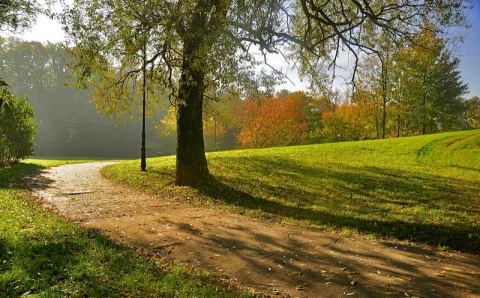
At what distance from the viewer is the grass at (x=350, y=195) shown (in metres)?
8.61

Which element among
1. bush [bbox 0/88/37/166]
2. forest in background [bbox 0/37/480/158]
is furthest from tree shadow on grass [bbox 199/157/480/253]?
bush [bbox 0/88/37/166]

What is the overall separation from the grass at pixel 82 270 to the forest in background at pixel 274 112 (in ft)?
37.2

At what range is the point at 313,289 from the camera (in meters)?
4.90

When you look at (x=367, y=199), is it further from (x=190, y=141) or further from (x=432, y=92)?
(x=432, y=92)

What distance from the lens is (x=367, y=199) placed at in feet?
39.6

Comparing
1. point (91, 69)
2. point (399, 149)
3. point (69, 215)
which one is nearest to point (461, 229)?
point (69, 215)

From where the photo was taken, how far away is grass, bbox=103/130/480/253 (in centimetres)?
861

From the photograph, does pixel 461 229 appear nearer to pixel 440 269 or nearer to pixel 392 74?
pixel 440 269

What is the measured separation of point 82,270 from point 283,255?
3.50 meters

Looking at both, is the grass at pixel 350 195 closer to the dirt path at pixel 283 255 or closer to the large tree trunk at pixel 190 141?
the large tree trunk at pixel 190 141

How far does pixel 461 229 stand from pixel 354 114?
123 ft

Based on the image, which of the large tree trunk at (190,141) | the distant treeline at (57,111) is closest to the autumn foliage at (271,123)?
the distant treeline at (57,111)

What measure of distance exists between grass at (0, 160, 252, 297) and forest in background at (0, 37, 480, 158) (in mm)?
11353

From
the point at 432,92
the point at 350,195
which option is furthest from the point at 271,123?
the point at 350,195
